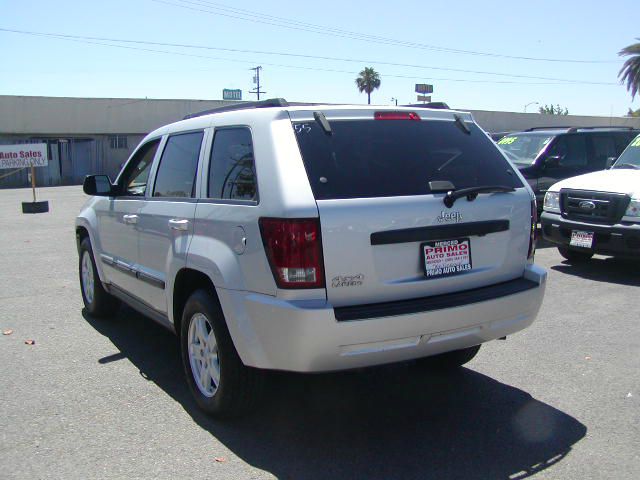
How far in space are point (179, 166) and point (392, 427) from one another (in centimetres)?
237

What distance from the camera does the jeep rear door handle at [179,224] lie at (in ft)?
14.0

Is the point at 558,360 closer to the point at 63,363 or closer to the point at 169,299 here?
the point at 169,299

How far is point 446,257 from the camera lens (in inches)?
148

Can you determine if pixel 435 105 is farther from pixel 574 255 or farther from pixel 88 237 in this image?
pixel 574 255

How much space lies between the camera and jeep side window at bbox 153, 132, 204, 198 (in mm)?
4488

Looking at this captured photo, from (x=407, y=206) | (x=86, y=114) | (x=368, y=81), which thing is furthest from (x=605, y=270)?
(x=368, y=81)

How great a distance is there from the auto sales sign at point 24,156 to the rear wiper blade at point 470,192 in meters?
19.8

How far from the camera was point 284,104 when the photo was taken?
3.94 metres

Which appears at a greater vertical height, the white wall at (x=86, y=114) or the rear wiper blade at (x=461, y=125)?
the white wall at (x=86, y=114)

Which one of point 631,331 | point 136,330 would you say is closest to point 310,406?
point 136,330

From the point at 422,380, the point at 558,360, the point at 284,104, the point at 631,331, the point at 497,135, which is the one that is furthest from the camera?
the point at 497,135

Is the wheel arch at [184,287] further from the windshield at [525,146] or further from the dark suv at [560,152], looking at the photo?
the windshield at [525,146]

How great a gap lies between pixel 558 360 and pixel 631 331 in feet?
4.08

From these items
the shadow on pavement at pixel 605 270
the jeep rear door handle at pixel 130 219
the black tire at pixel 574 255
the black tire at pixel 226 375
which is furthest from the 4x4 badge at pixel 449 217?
the black tire at pixel 574 255
